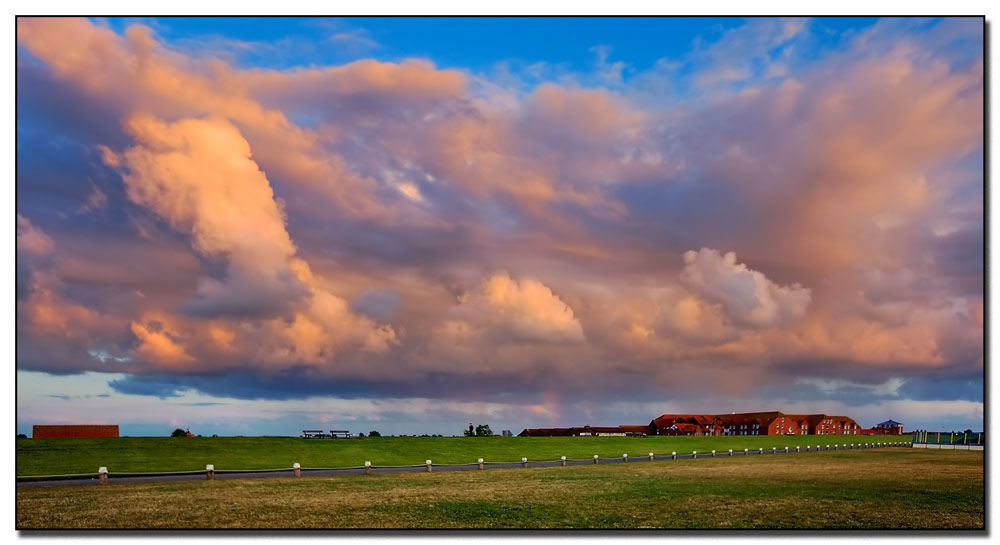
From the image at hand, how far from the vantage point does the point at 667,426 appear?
14788cm

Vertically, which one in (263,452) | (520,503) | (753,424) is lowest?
(753,424)

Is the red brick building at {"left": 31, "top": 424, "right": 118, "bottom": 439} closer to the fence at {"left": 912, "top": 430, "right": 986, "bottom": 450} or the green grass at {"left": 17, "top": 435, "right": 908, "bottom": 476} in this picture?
the green grass at {"left": 17, "top": 435, "right": 908, "bottom": 476}

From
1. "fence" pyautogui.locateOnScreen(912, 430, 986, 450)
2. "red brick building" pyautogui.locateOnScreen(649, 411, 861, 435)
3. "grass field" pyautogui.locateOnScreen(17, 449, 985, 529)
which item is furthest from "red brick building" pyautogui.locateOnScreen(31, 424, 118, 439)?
"red brick building" pyautogui.locateOnScreen(649, 411, 861, 435)

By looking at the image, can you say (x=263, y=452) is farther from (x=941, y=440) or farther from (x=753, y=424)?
(x=753, y=424)

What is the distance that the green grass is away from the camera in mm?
34938

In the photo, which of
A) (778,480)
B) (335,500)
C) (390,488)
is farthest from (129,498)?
(778,480)

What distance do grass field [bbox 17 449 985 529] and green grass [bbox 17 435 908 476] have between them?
528cm

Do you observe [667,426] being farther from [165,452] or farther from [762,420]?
[165,452]

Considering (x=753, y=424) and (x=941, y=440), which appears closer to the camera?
(x=941, y=440)

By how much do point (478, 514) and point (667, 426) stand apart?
132534 mm

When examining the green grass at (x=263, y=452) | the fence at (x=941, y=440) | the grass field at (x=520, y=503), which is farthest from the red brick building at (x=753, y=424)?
the grass field at (x=520, y=503)

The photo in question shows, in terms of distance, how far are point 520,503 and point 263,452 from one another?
79.4ft

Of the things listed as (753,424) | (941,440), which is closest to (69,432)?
(941,440)

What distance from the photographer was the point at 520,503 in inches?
915
